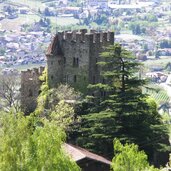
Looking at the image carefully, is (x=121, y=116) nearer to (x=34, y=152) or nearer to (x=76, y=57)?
(x=76, y=57)

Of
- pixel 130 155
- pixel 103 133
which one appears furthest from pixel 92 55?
pixel 130 155

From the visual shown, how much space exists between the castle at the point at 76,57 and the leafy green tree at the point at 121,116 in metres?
3.15

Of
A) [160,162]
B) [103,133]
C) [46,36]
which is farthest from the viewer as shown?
[46,36]

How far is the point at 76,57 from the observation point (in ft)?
172

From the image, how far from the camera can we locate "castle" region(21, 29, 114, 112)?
52.3m

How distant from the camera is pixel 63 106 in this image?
48.4 m

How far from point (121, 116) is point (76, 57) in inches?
288

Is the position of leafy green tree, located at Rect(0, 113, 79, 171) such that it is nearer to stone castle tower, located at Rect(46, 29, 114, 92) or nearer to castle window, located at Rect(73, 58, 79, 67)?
stone castle tower, located at Rect(46, 29, 114, 92)

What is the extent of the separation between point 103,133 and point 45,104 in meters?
6.54

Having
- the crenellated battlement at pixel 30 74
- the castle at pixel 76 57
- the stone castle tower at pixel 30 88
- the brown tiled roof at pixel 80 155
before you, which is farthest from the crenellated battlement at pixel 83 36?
the brown tiled roof at pixel 80 155

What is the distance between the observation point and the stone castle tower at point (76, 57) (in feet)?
172

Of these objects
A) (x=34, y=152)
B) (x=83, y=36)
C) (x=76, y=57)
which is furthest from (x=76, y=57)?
(x=34, y=152)

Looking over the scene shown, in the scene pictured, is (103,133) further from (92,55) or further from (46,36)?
(46,36)

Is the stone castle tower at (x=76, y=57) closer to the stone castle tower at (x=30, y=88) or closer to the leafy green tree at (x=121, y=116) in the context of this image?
the stone castle tower at (x=30, y=88)
